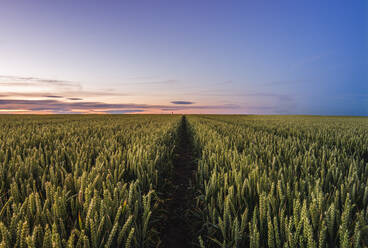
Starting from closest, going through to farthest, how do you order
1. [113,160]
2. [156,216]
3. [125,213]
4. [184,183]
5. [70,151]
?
1. [125,213]
2. [156,216]
3. [113,160]
4. [70,151]
5. [184,183]

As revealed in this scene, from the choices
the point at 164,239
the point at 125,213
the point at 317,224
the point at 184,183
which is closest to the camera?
the point at 317,224

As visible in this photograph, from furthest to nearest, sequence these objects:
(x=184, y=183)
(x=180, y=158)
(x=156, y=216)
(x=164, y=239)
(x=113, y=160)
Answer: (x=180, y=158)
(x=184, y=183)
(x=113, y=160)
(x=156, y=216)
(x=164, y=239)

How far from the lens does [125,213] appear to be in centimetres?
151

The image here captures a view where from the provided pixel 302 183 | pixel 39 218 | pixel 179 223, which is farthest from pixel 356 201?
pixel 39 218

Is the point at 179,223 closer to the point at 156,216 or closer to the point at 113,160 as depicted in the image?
the point at 156,216

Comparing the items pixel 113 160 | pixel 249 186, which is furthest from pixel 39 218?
pixel 249 186

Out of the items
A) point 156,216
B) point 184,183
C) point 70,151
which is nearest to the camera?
point 156,216

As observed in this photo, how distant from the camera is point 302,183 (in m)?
1.90

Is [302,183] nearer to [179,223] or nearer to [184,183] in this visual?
[179,223]

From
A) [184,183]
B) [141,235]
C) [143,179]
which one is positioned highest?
[143,179]

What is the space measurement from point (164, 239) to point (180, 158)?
4.17 metres

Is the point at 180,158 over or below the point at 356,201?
below

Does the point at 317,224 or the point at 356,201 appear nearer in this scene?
the point at 317,224

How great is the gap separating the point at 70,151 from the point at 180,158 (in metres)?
3.45
